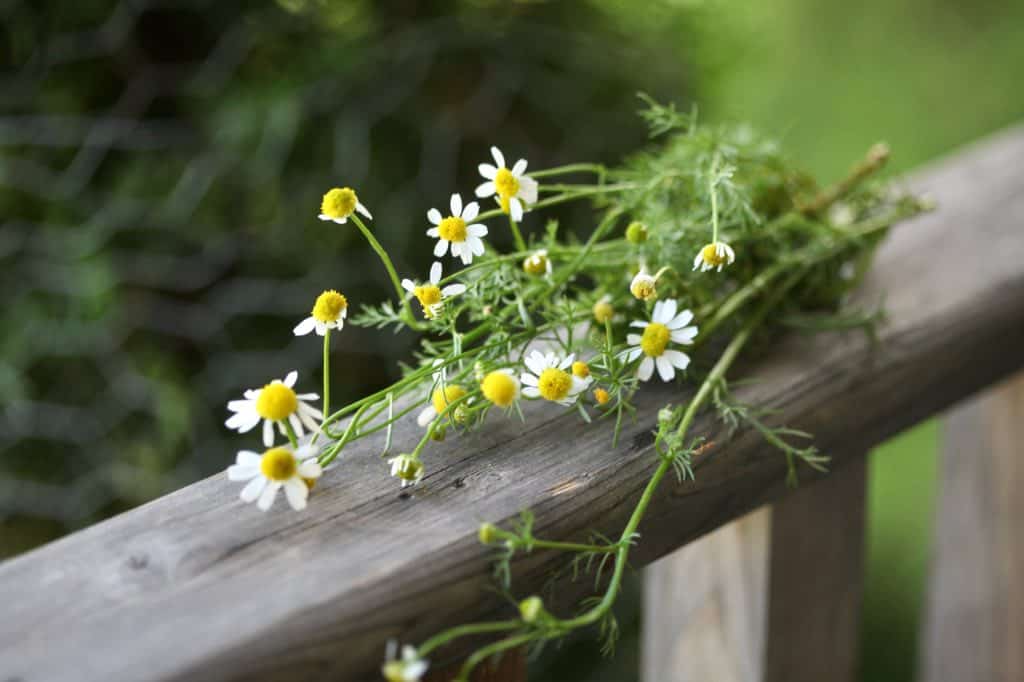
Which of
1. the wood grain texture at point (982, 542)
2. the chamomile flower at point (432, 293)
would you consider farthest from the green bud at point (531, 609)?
the wood grain texture at point (982, 542)

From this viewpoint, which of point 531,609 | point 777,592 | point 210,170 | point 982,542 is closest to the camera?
point 531,609

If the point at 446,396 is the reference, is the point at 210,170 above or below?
above

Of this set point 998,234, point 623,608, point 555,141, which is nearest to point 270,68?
point 555,141

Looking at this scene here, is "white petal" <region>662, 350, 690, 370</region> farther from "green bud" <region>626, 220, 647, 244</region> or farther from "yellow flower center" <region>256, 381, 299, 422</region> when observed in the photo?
"yellow flower center" <region>256, 381, 299, 422</region>

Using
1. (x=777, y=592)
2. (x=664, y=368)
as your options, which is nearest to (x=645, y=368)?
(x=664, y=368)

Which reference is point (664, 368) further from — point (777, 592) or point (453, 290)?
point (777, 592)

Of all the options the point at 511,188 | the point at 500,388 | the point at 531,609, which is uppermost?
the point at 511,188

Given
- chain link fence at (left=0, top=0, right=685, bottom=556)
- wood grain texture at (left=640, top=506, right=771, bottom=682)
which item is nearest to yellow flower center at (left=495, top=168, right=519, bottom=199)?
wood grain texture at (left=640, top=506, right=771, bottom=682)

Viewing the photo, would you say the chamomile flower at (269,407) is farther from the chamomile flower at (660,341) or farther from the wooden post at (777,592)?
the wooden post at (777,592)
